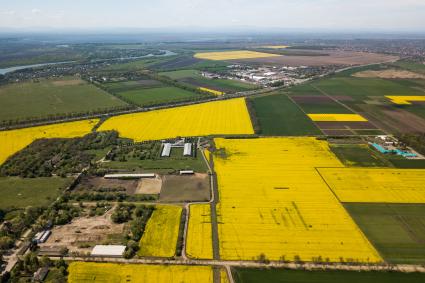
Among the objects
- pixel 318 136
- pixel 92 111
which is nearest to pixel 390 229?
pixel 318 136

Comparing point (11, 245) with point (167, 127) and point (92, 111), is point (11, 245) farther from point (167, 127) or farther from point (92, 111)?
point (92, 111)

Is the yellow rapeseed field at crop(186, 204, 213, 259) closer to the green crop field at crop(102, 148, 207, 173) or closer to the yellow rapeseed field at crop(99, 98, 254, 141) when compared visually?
the green crop field at crop(102, 148, 207, 173)

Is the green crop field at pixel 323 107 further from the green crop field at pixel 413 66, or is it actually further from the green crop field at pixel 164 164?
the green crop field at pixel 413 66

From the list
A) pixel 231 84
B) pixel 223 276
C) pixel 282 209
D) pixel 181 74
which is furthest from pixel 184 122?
pixel 181 74

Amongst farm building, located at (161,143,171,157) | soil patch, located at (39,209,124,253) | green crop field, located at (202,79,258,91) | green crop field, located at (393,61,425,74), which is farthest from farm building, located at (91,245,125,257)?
green crop field, located at (393,61,425,74)

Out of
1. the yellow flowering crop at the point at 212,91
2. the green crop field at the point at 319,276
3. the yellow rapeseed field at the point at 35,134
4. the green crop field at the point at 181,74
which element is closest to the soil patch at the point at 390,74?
the yellow flowering crop at the point at 212,91

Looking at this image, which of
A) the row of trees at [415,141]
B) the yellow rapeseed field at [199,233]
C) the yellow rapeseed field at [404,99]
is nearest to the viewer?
the yellow rapeseed field at [199,233]
